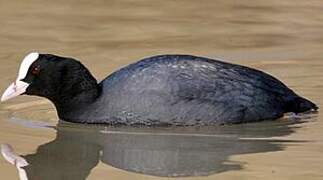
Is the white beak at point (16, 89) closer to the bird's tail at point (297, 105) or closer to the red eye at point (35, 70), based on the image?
the red eye at point (35, 70)

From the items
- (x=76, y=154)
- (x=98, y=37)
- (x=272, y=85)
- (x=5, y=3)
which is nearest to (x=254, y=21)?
(x=98, y=37)

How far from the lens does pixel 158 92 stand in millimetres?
8148

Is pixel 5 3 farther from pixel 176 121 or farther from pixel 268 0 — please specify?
pixel 176 121

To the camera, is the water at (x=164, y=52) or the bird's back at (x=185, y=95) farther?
the bird's back at (x=185, y=95)

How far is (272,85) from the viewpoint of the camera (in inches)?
340

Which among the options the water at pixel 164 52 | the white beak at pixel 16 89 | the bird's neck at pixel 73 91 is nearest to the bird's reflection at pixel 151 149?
the water at pixel 164 52

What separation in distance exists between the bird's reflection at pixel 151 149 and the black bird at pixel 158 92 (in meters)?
0.08

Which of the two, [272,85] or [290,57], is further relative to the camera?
[290,57]

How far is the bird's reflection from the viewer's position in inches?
286

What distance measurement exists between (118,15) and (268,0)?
1873 millimetres

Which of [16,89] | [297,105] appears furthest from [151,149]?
[297,105]

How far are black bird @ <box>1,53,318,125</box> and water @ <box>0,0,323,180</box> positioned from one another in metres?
0.09

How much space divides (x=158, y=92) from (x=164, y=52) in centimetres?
304

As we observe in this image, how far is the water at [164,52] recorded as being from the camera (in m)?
7.32
